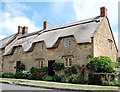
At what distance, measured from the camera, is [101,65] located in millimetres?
16391

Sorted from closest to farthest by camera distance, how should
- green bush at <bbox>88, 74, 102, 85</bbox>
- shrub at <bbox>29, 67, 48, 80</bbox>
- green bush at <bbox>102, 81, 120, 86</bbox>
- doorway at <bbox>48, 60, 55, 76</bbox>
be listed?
green bush at <bbox>102, 81, 120, 86</bbox> < green bush at <bbox>88, 74, 102, 85</bbox> < shrub at <bbox>29, 67, 48, 80</bbox> < doorway at <bbox>48, 60, 55, 76</bbox>

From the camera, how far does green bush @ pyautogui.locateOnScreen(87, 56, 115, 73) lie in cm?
1611

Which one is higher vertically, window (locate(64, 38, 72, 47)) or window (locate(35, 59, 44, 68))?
window (locate(64, 38, 72, 47))

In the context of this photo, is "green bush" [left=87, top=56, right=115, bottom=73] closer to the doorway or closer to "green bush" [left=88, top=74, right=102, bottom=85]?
"green bush" [left=88, top=74, right=102, bottom=85]

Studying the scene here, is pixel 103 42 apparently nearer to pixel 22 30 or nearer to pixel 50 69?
pixel 50 69

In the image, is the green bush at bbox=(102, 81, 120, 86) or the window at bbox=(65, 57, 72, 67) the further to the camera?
the window at bbox=(65, 57, 72, 67)

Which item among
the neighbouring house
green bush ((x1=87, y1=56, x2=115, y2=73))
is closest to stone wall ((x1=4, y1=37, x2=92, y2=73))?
the neighbouring house

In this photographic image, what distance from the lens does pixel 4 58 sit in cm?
2988

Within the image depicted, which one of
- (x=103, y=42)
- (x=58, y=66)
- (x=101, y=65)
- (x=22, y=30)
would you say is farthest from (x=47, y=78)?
(x=22, y=30)

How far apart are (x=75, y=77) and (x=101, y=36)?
5.89 meters

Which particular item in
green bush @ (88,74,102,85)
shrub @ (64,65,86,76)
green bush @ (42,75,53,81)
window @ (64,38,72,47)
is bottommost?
green bush @ (42,75,53,81)

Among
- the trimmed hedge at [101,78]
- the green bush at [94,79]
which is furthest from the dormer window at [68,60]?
the trimmed hedge at [101,78]

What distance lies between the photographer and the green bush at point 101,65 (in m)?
16.1

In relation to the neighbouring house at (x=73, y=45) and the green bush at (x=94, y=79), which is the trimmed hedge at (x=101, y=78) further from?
the neighbouring house at (x=73, y=45)
